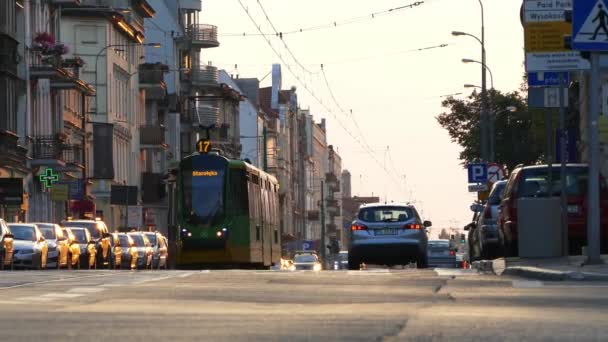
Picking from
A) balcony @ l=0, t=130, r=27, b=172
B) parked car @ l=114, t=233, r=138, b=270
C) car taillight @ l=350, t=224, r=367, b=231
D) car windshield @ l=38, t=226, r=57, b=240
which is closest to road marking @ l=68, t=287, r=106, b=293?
car taillight @ l=350, t=224, r=367, b=231

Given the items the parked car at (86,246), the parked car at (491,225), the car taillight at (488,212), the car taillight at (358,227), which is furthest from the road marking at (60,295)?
the parked car at (86,246)

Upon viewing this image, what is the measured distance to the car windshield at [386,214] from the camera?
3850 cm

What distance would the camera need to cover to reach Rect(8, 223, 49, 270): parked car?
47.6m

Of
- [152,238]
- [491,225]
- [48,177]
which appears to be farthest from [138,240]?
[491,225]

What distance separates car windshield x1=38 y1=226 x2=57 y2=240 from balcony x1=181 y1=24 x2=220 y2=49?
68756mm

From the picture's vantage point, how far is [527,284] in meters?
21.7

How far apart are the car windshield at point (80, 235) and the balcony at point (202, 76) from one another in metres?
66.0

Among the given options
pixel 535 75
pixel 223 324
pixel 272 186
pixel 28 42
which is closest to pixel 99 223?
pixel 272 186

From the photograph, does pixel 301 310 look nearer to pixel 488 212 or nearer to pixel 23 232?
pixel 488 212

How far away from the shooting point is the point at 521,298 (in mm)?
17953

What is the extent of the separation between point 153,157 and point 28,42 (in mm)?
40862

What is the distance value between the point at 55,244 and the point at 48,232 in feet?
3.59

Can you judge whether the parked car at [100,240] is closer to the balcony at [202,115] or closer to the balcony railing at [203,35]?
the balcony railing at [203,35]

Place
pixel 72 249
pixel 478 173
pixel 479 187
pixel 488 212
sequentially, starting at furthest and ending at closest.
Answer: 1. pixel 478 173
2. pixel 479 187
3. pixel 72 249
4. pixel 488 212
